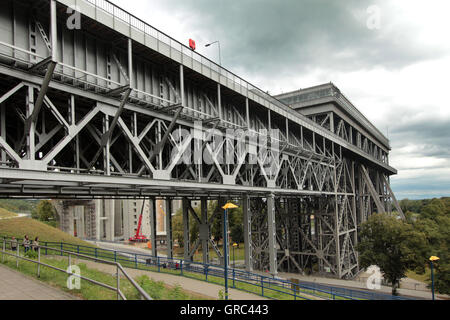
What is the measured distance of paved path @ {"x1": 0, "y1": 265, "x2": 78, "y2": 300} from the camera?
825 centimetres

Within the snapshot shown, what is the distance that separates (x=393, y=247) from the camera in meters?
33.1

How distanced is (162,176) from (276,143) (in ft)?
43.1

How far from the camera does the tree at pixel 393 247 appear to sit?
30.9 meters

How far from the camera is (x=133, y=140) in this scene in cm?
1271

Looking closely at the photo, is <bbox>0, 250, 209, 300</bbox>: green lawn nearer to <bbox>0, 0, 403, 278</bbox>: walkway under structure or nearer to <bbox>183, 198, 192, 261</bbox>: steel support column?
<bbox>0, 0, 403, 278</bbox>: walkway under structure

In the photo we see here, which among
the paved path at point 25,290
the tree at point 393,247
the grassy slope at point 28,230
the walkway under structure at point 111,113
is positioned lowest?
the tree at point 393,247

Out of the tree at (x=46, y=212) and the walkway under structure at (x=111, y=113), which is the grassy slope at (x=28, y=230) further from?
the tree at (x=46, y=212)

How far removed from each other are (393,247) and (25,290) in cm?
3414

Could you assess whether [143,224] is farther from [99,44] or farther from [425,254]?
[99,44]

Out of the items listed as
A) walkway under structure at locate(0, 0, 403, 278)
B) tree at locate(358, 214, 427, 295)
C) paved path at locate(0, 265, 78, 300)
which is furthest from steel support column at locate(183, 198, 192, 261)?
tree at locate(358, 214, 427, 295)

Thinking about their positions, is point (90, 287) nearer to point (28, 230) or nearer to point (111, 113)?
point (111, 113)

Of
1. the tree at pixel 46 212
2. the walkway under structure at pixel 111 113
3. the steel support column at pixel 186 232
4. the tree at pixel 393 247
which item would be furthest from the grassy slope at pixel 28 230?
the tree at pixel 46 212

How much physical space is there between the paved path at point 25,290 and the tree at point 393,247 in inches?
1258
